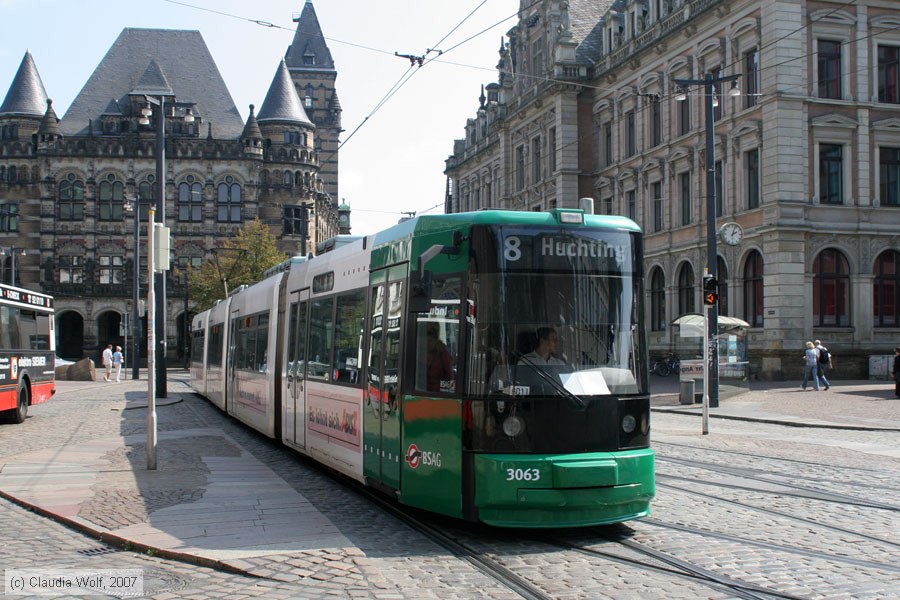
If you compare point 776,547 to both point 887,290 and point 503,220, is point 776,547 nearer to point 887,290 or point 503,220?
point 503,220

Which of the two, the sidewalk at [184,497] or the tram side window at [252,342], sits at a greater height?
the tram side window at [252,342]

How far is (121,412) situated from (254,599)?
19792mm

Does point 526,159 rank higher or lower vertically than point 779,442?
higher

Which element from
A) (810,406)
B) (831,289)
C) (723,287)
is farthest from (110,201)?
(810,406)

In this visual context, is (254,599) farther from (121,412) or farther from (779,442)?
(121,412)

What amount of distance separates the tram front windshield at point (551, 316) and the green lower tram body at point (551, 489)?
53cm

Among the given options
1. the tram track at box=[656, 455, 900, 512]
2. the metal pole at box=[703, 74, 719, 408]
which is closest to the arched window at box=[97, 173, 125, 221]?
the metal pole at box=[703, 74, 719, 408]

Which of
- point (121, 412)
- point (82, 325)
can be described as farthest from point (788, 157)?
point (82, 325)

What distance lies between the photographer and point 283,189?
297 ft

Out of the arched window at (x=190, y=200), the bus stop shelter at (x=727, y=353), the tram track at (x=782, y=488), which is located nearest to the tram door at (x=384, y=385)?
the tram track at (x=782, y=488)

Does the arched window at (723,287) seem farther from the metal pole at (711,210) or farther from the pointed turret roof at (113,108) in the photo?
the pointed turret roof at (113,108)

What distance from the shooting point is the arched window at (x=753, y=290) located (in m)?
37.1

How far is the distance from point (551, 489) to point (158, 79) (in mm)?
88564

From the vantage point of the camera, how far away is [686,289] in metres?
43.0
